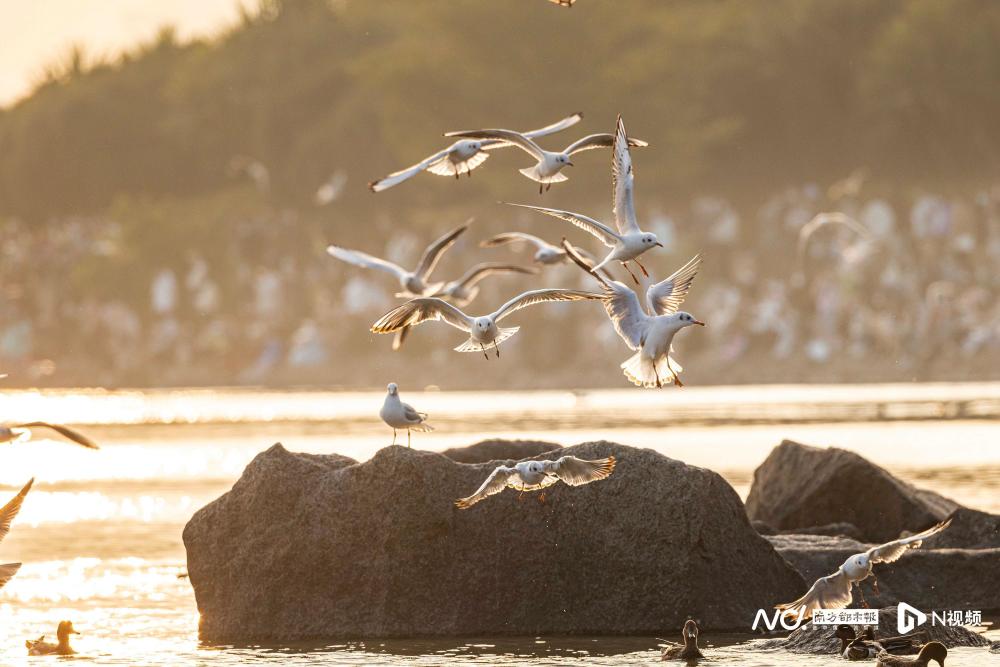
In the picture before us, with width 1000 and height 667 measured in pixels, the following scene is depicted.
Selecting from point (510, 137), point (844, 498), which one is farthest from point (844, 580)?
point (510, 137)

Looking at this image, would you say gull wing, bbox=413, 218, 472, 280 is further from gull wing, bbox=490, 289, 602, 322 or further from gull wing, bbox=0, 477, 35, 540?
gull wing, bbox=0, 477, 35, 540

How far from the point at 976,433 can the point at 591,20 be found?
6464 cm

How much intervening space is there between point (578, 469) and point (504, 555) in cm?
143

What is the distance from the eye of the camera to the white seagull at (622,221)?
2003 cm

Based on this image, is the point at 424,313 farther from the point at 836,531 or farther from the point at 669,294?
the point at 836,531

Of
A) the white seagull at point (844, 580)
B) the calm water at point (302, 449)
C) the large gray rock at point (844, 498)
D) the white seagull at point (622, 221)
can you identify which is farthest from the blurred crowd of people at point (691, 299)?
the white seagull at point (844, 580)

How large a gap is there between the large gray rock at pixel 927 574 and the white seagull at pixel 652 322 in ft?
9.12

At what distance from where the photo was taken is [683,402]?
72375mm

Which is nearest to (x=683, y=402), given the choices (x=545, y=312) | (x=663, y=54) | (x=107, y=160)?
(x=545, y=312)

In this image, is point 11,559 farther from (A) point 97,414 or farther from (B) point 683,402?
(A) point 97,414

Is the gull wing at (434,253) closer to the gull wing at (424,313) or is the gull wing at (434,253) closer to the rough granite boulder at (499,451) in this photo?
the rough granite boulder at (499,451)

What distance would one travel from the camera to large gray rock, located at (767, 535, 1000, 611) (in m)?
21.5
